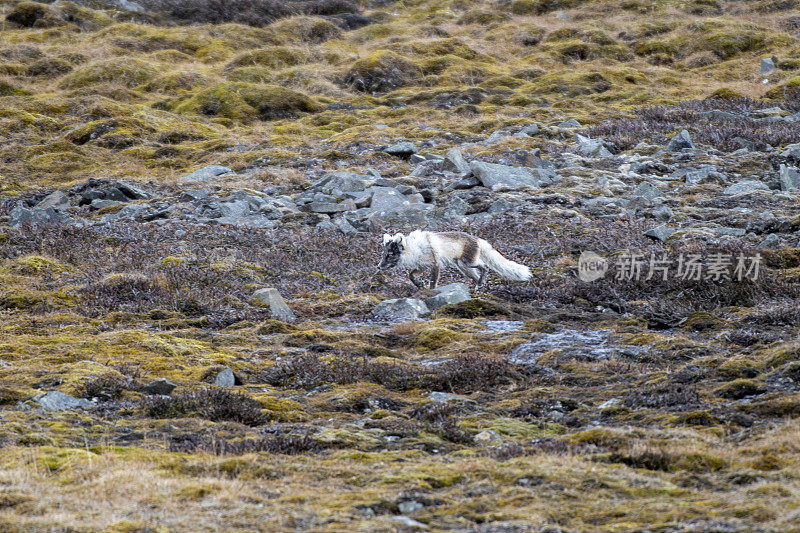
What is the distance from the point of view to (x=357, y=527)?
4906mm

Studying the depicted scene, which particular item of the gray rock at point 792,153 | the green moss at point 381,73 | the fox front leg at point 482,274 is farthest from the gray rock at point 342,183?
the green moss at point 381,73

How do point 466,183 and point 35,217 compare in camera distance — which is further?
point 466,183

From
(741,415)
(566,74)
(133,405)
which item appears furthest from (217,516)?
(566,74)

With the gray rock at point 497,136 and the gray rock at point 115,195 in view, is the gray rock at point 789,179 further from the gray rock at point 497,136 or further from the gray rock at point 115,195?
the gray rock at point 115,195

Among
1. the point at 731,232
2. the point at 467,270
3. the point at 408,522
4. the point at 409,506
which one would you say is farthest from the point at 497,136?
the point at 408,522

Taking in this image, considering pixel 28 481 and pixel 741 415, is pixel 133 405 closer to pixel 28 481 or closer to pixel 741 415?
pixel 28 481

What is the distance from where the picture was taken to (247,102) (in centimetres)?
3475

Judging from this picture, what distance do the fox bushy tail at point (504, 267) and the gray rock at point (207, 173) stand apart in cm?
1299

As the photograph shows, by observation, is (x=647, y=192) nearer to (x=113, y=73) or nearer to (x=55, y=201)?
(x=55, y=201)

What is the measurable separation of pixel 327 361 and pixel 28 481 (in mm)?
4701

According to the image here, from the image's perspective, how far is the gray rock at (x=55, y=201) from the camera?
72.1ft

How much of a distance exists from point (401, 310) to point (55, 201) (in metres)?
13.8

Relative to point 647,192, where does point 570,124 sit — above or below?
above
